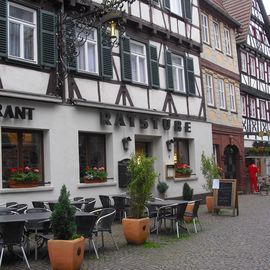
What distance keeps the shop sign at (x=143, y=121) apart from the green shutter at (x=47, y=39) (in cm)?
248

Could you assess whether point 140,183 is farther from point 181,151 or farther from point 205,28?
point 205,28

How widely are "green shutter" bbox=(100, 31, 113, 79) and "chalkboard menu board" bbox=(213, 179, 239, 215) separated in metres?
5.02

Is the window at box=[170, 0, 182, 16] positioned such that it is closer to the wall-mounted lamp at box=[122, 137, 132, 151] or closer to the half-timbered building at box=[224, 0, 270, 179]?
the wall-mounted lamp at box=[122, 137, 132, 151]

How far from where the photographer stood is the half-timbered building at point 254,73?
2834 cm

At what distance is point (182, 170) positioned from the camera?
19078 mm

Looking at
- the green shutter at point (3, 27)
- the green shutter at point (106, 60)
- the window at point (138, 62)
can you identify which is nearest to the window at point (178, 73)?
the window at point (138, 62)

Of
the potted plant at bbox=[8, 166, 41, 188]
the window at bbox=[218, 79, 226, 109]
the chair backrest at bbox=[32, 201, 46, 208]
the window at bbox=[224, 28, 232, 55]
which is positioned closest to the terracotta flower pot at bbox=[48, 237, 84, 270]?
the chair backrest at bbox=[32, 201, 46, 208]

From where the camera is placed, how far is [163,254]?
30.3 feet

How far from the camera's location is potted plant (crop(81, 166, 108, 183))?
14.5 meters

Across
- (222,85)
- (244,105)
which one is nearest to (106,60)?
(222,85)

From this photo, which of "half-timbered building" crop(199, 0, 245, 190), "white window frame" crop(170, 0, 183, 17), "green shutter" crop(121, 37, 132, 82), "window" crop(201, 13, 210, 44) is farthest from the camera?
"window" crop(201, 13, 210, 44)

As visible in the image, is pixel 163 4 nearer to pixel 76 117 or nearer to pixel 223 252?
pixel 76 117

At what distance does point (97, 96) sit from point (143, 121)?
2.48 metres

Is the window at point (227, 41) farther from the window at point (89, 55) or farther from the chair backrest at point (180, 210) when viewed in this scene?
the chair backrest at point (180, 210)
